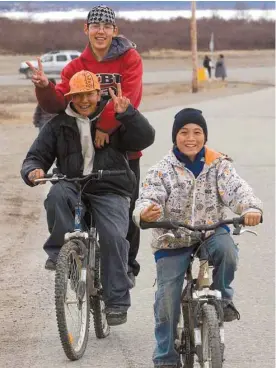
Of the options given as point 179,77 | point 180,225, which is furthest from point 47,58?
point 180,225

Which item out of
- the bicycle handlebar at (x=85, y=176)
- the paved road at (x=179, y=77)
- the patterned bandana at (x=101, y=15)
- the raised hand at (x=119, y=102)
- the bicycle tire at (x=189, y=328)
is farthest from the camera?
the paved road at (x=179, y=77)

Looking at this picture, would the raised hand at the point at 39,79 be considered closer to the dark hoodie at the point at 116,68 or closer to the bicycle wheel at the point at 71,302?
the dark hoodie at the point at 116,68

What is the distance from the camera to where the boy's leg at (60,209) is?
248 inches

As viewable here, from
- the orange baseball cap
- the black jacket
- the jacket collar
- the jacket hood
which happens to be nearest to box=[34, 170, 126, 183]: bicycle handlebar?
the black jacket

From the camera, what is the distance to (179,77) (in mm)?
59344

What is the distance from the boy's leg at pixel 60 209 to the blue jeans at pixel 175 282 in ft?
3.21

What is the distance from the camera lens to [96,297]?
261 inches

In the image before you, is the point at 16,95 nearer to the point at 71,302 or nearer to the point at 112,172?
the point at 112,172

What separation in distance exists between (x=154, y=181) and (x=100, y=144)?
111 centimetres

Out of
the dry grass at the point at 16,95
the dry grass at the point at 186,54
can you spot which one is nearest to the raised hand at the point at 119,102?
the dry grass at the point at 16,95

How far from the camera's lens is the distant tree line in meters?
69.3

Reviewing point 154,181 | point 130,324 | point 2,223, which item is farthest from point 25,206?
point 154,181

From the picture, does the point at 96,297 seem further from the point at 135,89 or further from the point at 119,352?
the point at 135,89

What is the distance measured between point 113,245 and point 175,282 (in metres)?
1.06
